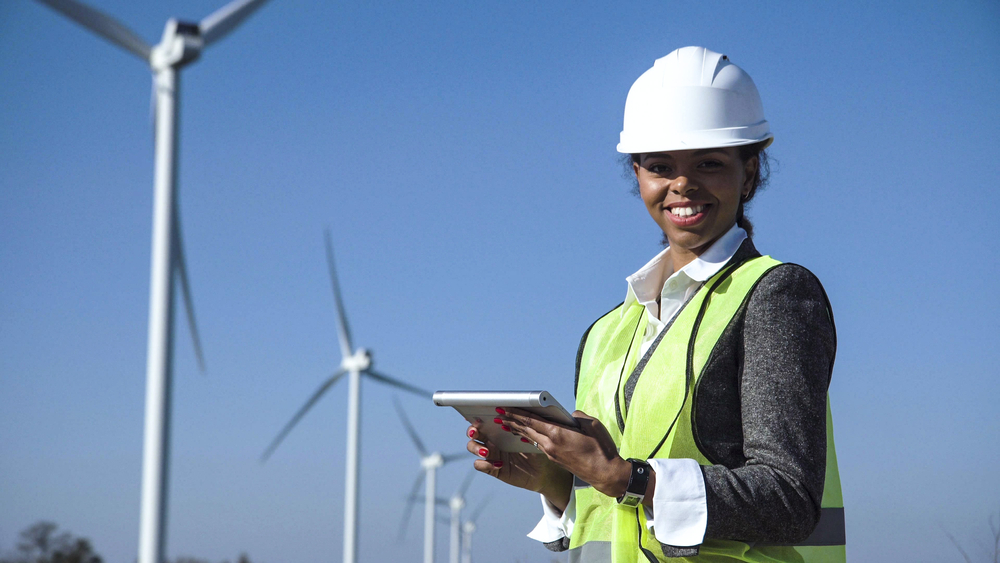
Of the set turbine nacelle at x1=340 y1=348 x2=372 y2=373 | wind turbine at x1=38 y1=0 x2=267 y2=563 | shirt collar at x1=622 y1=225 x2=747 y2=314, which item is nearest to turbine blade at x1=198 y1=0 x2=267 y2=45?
wind turbine at x1=38 y1=0 x2=267 y2=563

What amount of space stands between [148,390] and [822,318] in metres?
8.00

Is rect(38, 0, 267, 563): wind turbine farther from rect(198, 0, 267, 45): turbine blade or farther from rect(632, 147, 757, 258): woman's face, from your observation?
rect(632, 147, 757, 258): woman's face

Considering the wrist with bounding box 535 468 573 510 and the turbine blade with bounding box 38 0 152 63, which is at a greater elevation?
the turbine blade with bounding box 38 0 152 63

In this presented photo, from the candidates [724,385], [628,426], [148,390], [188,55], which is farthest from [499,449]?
[188,55]

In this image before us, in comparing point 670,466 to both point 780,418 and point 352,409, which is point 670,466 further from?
point 352,409

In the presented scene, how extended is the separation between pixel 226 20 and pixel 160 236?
340cm

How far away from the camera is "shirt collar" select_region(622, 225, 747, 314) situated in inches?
157

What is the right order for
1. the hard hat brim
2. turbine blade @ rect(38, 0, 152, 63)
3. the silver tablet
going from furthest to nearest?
turbine blade @ rect(38, 0, 152, 63) < the hard hat brim < the silver tablet

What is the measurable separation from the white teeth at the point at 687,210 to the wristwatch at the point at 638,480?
1137 mm

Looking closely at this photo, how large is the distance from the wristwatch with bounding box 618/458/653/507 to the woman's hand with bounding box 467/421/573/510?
0.85m

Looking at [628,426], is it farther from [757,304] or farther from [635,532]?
[757,304]

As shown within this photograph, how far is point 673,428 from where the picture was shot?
3.60 meters

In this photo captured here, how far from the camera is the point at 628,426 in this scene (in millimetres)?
3785

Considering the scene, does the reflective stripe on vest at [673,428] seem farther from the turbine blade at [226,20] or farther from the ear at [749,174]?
the turbine blade at [226,20]
